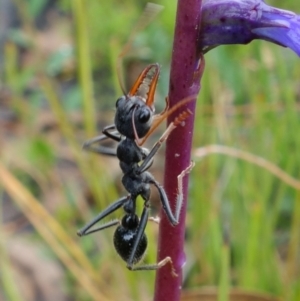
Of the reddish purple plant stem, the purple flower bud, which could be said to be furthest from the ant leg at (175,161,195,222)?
the purple flower bud

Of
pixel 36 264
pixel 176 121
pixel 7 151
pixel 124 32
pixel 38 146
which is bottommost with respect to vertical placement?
pixel 36 264

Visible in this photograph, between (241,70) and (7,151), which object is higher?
(241,70)

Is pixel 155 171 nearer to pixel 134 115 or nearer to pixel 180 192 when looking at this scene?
pixel 134 115

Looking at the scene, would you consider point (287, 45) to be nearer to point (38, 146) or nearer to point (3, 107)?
point (38, 146)

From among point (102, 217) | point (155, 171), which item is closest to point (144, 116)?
point (102, 217)

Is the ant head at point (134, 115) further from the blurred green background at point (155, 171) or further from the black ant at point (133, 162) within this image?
the blurred green background at point (155, 171)

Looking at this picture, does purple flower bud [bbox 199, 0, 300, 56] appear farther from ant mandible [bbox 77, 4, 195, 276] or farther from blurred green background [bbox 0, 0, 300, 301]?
blurred green background [bbox 0, 0, 300, 301]

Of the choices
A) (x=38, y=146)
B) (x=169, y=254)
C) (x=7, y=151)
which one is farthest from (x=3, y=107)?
(x=169, y=254)
